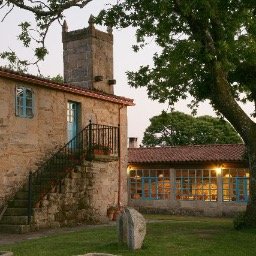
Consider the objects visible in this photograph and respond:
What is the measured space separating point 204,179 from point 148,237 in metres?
12.6

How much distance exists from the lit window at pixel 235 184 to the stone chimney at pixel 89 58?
7.05 meters

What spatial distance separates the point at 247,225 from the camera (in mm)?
14250

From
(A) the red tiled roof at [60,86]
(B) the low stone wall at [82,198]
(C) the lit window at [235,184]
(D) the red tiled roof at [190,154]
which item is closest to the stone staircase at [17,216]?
(B) the low stone wall at [82,198]

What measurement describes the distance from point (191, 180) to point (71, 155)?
8.85 m

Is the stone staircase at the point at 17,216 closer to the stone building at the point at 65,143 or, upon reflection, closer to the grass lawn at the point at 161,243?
the stone building at the point at 65,143

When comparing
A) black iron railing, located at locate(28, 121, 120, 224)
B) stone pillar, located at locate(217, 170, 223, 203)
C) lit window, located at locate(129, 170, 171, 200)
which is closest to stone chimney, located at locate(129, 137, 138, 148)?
lit window, located at locate(129, 170, 171, 200)

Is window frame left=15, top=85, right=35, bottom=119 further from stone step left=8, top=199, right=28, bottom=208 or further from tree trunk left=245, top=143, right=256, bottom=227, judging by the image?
tree trunk left=245, top=143, right=256, bottom=227

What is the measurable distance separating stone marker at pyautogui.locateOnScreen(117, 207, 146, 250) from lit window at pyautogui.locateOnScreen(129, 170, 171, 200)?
49.2 feet

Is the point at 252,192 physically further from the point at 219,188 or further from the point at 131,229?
the point at 219,188

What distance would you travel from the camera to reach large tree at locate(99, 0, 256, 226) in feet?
44.5

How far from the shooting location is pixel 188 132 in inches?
1801

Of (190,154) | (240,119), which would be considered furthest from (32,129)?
(190,154)

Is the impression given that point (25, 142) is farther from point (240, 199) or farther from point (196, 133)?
point (196, 133)

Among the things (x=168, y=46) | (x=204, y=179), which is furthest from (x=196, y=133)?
(x=168, y=46)
